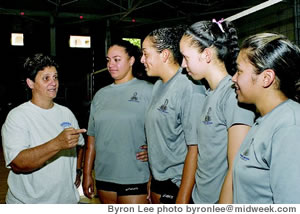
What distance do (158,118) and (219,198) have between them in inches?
23.3

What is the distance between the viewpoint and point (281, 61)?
116 centimetres

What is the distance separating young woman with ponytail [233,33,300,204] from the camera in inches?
40.1

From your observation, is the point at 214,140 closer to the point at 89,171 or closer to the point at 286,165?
the point at 286,165

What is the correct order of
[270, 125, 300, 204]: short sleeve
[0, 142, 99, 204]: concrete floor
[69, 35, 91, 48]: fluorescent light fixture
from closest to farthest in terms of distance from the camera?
[270, 125, 300, 204]: short sleeve < [0, 142, 99, 204]: concrete floor < [69, 35, 91, 48]: fluorescent light fixture

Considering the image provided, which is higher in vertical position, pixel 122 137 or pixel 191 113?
pixel 191 113

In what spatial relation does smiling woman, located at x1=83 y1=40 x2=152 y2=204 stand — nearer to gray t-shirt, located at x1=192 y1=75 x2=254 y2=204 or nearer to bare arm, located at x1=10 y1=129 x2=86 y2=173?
bare arm, located at x1=10 y1=129 x2=86 y2=173

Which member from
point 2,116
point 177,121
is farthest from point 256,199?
point 2,116

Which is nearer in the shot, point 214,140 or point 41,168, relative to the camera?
point 214,140

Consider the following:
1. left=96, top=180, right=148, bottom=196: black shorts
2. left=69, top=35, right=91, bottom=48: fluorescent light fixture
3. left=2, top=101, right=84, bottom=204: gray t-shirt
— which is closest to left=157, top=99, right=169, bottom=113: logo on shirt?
left=2, top=101, right=84, bottom=204: gray t-shirt

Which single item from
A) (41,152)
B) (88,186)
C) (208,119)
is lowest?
(88,186)

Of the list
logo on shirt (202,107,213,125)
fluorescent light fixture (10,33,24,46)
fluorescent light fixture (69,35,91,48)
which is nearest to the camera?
logo on shirt (202,107,213,125)

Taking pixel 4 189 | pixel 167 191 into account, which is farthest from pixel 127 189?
pixel 4 189

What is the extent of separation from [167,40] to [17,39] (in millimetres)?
10746
